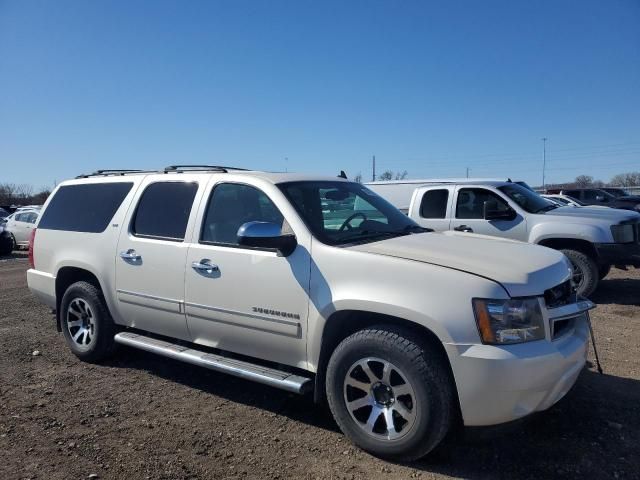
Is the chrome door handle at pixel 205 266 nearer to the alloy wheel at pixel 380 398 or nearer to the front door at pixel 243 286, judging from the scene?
the front door at pixel 243 286

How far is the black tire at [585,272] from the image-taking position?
7578 mm

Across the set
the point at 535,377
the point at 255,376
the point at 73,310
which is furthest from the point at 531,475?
the point at 73,310

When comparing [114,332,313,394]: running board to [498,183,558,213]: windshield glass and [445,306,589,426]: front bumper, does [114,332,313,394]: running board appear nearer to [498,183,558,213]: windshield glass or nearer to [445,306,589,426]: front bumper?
[445,306,589,426]: front bumper

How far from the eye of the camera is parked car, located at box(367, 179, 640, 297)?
7.59 m

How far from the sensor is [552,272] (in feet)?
10.9

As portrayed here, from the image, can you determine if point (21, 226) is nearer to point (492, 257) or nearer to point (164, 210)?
point (164, 210)

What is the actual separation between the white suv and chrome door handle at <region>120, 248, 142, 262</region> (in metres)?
0.01

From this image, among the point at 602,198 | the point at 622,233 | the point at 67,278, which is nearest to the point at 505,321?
the point at 67,278

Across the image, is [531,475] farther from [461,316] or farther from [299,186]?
[299,186]

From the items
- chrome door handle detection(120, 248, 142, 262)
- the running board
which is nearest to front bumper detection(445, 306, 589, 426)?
the running board

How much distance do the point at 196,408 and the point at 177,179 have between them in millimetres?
1996

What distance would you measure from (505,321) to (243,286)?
1.86m

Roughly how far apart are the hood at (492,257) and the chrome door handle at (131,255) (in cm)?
214

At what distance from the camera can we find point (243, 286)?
3.84 metres
